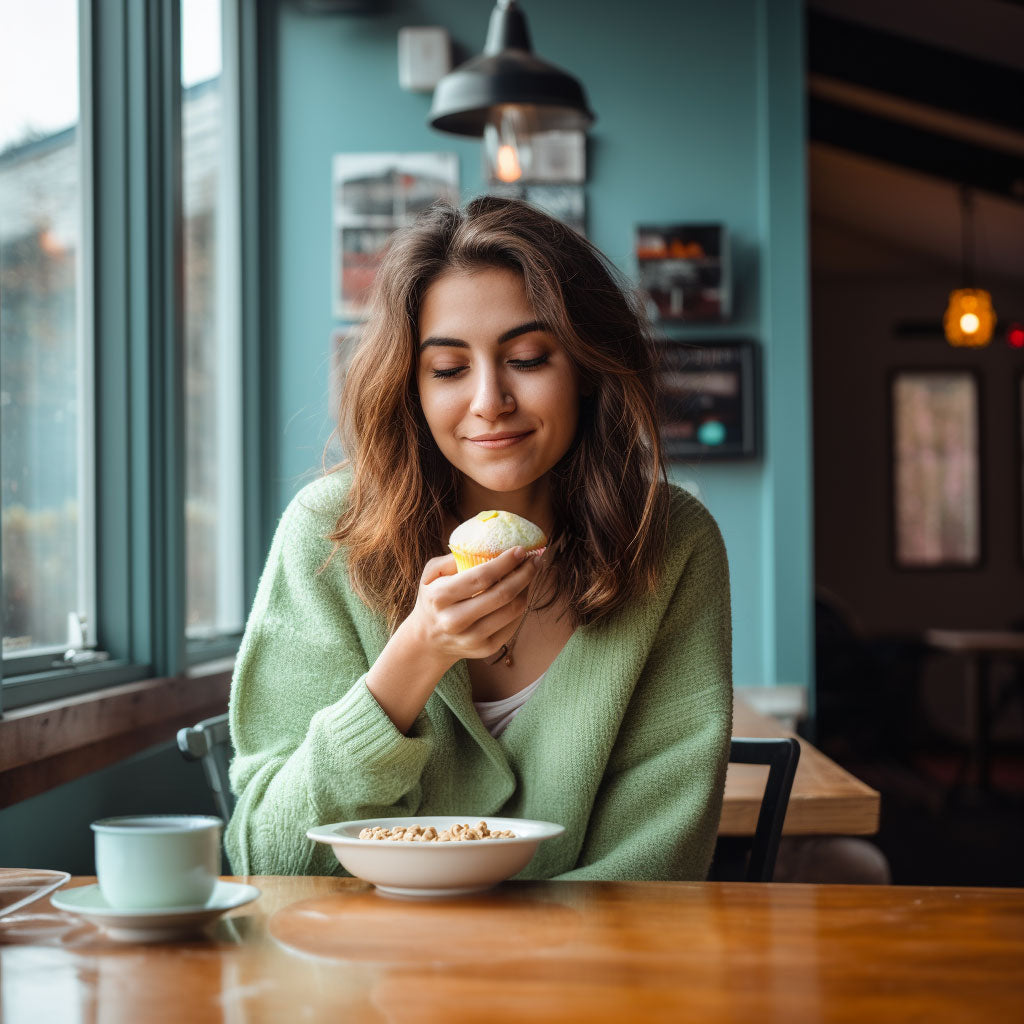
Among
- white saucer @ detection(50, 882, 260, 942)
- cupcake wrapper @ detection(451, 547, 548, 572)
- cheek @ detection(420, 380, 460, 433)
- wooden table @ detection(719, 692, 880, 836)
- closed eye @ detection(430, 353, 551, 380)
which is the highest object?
closed eye @ detection(430, 353, 551, 380)

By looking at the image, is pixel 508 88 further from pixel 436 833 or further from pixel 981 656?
pixel 981 656

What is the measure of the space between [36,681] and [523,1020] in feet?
5.52

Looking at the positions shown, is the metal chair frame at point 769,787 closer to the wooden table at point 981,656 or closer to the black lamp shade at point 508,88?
the black lamp shade at point 508,88

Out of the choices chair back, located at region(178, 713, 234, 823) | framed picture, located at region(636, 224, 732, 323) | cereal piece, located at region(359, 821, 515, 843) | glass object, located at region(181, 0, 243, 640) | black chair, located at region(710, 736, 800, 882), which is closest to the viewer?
cereal piece, located at region(359, 821, 515, 843)

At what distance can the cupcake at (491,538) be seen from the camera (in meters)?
1.38

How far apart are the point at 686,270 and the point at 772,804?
8.18 ft

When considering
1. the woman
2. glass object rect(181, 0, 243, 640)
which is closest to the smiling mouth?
the woman

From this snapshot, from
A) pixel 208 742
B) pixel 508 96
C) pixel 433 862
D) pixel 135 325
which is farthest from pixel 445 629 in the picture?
pixel 135 325

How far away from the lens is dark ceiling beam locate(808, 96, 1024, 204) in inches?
268

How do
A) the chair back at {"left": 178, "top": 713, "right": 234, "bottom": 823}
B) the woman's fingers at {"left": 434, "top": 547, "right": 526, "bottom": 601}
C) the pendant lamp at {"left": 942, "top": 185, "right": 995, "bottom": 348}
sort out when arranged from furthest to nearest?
the pendant lamp at {"left": 942, "top": 185, "right": 995, "bottom": 348}
the chair back at {"left": 178, "top": 713, "right": 234, "bottom": 823}
the woman's fingers at {"left": 434, "top": 547, "right": 526, "bottom": 601}

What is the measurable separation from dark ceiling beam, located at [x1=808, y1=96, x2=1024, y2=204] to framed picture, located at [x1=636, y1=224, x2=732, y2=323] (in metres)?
3.61

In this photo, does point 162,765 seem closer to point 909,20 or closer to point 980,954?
point 980,954

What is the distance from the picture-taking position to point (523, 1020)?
2.59 feet

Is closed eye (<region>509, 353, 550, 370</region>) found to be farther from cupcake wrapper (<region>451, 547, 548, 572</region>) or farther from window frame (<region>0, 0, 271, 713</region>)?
window frame (<region>0, 0, 271, 713</region>)
